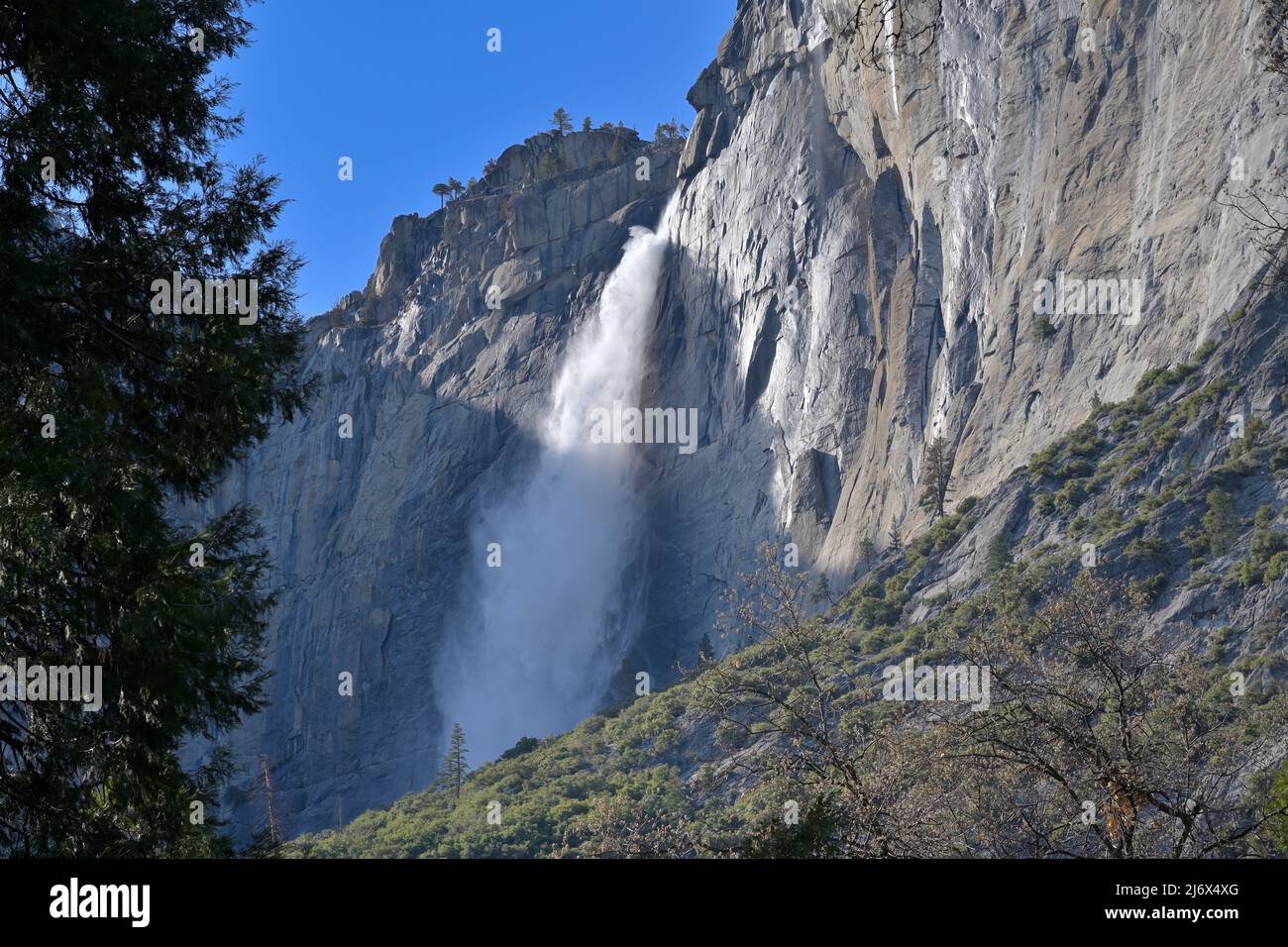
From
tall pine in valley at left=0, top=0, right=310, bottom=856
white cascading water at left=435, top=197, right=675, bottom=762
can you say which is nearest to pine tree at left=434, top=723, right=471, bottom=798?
white cascading water at left=435, top=197, right=675, bottom=762

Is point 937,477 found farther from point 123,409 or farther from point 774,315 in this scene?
point 123,409

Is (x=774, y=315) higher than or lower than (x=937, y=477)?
higher

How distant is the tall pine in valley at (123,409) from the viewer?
366 inches

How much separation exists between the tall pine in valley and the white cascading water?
220 ft

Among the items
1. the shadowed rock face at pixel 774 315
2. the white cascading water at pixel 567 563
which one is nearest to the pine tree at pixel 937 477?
the shadowed rock face at pixel 774 315

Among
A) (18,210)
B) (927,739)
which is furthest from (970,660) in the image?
(18,210)

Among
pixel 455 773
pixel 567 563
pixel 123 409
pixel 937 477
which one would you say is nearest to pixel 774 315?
pixel 937 477

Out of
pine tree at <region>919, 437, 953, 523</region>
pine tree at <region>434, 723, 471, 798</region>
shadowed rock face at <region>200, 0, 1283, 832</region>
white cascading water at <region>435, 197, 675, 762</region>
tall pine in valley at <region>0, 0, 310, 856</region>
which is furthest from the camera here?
white cascading water at <region>435, 197, 675, 762</region>

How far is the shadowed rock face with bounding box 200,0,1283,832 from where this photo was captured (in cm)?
5056

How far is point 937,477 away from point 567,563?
34.6 meters

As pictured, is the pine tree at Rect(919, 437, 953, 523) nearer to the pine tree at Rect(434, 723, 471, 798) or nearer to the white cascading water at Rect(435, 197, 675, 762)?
the white cascading water at Rect(435, 197, 675, 762)

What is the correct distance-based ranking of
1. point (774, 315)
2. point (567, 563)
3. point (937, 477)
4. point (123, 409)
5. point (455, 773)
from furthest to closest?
point (567, 563)
point (774, 315)
point (455, 773)
point (937, 477)
point (123, 409)

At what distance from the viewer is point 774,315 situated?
7412 cm
